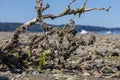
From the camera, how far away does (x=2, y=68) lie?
6.10 m

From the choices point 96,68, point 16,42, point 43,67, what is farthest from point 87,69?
point 16,42

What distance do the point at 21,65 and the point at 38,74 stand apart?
556 mm

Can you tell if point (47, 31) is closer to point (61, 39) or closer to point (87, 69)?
point (61, 39)

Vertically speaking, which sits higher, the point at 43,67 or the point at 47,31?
the point at 47,31

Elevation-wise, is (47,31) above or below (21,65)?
above

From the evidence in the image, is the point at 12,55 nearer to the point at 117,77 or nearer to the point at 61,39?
the point at 61,39

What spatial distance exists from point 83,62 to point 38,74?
3.15 ft

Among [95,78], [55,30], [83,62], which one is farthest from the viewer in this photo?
[83,62]

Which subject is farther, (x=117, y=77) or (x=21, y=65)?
(x=21, y=65)

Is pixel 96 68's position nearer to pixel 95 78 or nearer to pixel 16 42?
pixel 95 78

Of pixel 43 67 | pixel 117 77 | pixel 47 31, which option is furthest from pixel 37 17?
pixel 117 77

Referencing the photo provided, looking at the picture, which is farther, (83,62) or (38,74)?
(83,62)

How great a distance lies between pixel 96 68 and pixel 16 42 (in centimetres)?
100

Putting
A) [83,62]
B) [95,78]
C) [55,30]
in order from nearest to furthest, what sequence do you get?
[95,78], [55,30], [83,62]
